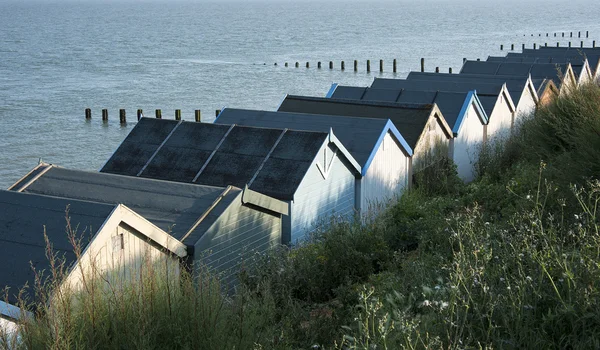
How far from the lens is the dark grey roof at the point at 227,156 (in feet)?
54.1

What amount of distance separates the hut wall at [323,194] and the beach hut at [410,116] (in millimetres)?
3393

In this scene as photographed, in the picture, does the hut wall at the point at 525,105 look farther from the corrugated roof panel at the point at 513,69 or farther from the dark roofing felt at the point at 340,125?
the dark roofing felt at the point at 340,125

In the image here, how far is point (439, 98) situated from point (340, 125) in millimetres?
5940

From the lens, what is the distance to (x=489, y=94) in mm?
26891

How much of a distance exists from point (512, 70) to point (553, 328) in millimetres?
29242

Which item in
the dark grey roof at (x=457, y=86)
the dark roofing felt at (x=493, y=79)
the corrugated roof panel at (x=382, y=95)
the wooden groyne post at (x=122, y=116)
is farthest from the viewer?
the wooden groyne post at (x=122, y=116)

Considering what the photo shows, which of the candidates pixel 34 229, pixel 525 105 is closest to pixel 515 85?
pixel 525 105

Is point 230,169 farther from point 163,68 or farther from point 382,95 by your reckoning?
point 163,68

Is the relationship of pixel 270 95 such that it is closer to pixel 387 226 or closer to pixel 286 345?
pixel 387 226

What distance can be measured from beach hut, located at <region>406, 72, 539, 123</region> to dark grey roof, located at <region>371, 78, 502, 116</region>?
2.50ft

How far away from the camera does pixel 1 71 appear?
229 ft

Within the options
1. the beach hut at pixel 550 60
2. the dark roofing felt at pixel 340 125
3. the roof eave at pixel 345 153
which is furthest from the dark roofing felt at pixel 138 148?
the beach hut at pixel 550 60

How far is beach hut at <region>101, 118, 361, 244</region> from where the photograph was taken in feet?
53.8

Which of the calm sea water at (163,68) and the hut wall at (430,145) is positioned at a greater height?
the calm sea water at (163,68)
